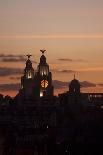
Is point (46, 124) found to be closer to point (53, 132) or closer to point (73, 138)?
point (53, 132)

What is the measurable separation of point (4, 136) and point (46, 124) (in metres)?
59.4

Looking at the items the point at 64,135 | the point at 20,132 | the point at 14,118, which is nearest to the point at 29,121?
the point at 14,118

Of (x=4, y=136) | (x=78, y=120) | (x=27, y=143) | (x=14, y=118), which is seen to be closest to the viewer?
(x=4, y=136)

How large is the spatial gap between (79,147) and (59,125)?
47963mm

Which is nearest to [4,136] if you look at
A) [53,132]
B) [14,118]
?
[53,132]

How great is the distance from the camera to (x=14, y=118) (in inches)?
7431

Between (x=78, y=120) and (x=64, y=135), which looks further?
(x=78, y=120)

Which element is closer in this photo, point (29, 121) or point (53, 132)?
point (53, 132)

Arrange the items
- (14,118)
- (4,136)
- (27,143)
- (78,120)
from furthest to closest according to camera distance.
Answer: (14,118) → (78,120) → (27,143) → (4,136)

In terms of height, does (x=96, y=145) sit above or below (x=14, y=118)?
below

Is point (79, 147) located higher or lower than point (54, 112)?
lower

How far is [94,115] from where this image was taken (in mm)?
172500

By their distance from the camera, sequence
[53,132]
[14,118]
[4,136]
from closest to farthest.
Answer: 1. [4,136]
2. [53,132]
3. [14,118]

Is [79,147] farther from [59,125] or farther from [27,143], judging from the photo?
[59,125]
